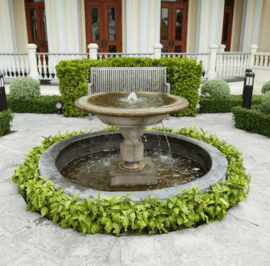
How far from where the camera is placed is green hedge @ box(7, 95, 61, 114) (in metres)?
8.21

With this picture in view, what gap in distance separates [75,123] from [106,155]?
2.50 meters

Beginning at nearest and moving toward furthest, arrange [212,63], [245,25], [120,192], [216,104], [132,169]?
1. [120,192]
2. [132,169]
3. [216,104]
4. [212,63]
5. [245,25]

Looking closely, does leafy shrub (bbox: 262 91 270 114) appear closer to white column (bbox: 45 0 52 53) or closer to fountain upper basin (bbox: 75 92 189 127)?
fountain upper basin (bbox: 75 92 189 127)

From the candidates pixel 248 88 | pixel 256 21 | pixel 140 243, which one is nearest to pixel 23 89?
pixel 248 88

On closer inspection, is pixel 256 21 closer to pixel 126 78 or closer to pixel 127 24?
pixel 127 24

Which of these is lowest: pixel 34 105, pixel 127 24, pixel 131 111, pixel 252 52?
pixel 34 105

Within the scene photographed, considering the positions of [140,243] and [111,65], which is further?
[111,65]

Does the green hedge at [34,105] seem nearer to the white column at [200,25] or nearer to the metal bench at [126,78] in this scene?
the metal bench at [126,78]

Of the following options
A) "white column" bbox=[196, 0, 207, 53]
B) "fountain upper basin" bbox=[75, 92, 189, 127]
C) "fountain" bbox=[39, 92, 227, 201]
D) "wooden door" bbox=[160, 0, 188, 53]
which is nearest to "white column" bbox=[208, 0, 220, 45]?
"white column" bbox=[196, 0, 207, 53]

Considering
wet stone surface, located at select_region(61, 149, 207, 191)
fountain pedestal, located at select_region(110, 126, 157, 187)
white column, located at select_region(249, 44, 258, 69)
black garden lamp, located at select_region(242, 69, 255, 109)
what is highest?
white column, located at select_region(249, 44, 258, 69)

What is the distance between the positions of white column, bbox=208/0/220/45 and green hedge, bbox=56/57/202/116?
607 centimetres

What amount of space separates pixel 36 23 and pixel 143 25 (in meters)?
5.61

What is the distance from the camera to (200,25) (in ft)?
42.0

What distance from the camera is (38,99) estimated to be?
329 inches
